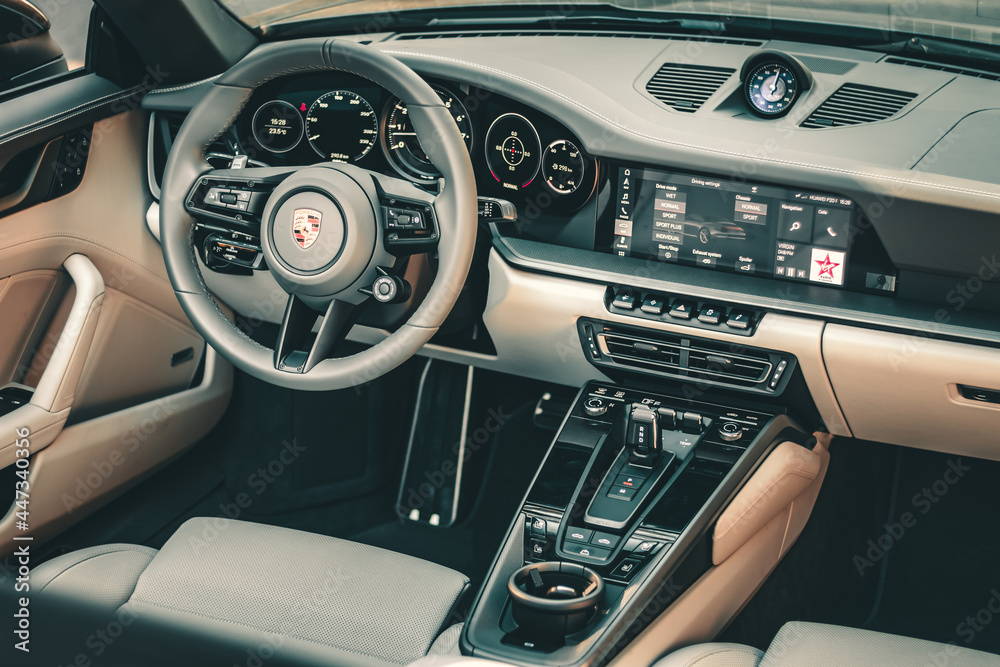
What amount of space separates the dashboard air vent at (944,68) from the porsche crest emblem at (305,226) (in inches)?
44.9

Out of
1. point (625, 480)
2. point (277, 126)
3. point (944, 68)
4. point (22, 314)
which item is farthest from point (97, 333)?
point (944, 68)

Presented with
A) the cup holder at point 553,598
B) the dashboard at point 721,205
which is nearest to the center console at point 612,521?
the cup holder at point 553,598

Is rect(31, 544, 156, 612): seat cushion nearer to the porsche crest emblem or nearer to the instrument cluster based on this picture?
the porsche crest emblem

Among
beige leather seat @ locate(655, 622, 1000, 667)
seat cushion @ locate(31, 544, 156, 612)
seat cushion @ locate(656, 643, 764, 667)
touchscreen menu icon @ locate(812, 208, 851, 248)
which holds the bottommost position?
seat cushion @ locate(31, 544, 156, 612)

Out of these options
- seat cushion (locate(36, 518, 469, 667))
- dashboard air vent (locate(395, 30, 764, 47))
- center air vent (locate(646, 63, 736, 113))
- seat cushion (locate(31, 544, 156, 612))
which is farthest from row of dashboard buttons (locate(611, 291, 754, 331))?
seat cushion (locate(31, 544, 156, 612))

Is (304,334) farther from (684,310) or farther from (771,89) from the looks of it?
(771,89)

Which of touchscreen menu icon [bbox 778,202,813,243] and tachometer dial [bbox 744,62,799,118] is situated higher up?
tachometer dial [bbox 744,62,799,118]

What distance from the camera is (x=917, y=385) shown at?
5.53ft

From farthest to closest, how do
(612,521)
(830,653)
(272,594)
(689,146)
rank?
(689,146), (612,521), (272,594), (830,653)

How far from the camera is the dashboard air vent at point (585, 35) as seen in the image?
6.15 feet

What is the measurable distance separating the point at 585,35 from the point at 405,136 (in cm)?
46

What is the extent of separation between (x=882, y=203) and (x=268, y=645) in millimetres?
1287

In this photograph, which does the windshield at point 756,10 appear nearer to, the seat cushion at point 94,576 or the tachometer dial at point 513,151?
the tachometer dial at point 513,151

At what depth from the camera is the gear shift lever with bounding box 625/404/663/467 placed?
5.74 feet
